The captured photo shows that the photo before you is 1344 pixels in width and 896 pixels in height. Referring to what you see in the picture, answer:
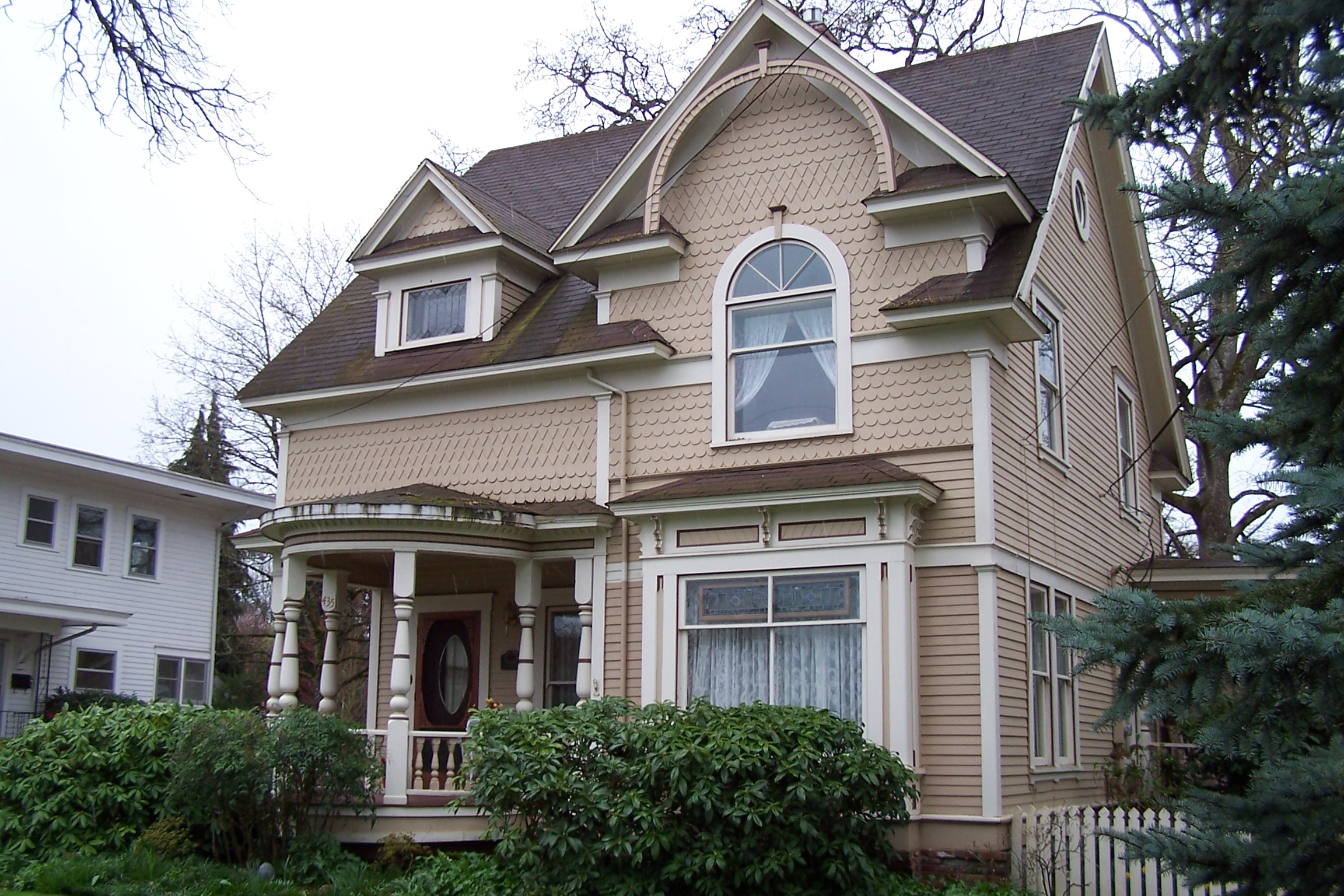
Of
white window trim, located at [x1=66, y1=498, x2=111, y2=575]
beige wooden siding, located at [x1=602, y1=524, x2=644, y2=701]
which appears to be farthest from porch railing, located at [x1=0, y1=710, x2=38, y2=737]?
beige wooden siding, located at [x1=602, y1=524, x2=644, y2=701]

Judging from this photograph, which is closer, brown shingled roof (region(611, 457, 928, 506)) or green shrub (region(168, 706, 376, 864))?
green shrub (region(168, 706, 376, 864))

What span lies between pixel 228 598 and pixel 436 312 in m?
27.4

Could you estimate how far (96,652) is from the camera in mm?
25156

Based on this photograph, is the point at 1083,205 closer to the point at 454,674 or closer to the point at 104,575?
the point at 454,674

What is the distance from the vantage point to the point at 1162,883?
1230 centimetres

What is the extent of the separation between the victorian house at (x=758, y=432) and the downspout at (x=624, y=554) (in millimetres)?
33

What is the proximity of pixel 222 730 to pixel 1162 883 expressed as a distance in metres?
9.06

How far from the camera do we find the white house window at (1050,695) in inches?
556

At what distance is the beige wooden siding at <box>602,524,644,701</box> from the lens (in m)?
14.4

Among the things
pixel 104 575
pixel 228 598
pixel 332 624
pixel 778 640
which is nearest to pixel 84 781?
pixel 332 624

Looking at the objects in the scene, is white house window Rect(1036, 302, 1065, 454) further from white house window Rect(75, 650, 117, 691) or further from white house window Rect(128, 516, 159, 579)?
white house window Rect(128, 516, 159, 579)

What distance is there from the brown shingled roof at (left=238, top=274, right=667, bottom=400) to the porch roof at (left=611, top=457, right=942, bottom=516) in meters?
1.87

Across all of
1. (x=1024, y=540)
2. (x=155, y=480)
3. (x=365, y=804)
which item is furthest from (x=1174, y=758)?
(x=155, y=480)

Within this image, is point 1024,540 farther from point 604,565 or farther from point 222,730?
point 222,730
